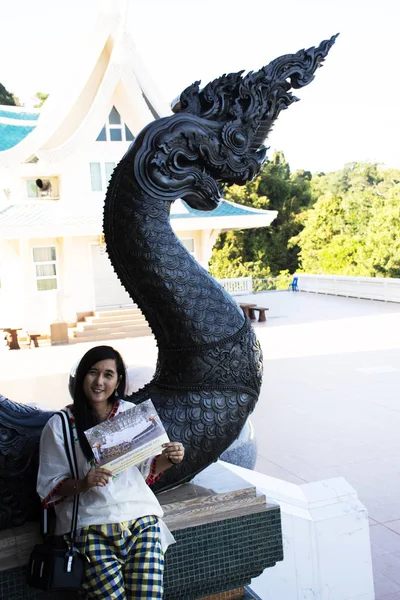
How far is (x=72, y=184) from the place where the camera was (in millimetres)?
13859

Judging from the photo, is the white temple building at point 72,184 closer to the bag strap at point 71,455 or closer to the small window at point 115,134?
the small window at point 115,134

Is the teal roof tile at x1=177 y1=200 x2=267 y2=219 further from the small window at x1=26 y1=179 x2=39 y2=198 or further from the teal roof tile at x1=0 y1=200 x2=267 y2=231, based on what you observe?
the small window at x1=26 y1=179 x2=39 y2=198

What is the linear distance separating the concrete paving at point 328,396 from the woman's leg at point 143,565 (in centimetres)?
159

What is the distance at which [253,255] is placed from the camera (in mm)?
28016

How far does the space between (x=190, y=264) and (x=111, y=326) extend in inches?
445

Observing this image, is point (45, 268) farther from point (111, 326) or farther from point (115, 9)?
point (115, 9)

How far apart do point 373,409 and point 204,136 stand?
4.88 meters

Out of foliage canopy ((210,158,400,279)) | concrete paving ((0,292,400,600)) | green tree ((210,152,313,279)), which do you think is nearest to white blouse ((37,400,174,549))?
concrete paving ((0,292,400,600))

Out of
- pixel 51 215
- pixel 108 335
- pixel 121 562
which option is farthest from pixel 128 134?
pixel 121 562

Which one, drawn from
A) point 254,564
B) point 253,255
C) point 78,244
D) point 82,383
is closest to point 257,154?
point 82,383

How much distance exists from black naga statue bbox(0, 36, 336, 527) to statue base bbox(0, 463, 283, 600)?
13cm

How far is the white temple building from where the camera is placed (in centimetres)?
1304

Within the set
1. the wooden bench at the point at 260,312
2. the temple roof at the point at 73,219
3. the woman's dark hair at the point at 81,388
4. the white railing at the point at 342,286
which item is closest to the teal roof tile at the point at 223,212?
the temple roof at the point at 73,219

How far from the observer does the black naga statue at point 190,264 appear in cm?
240
